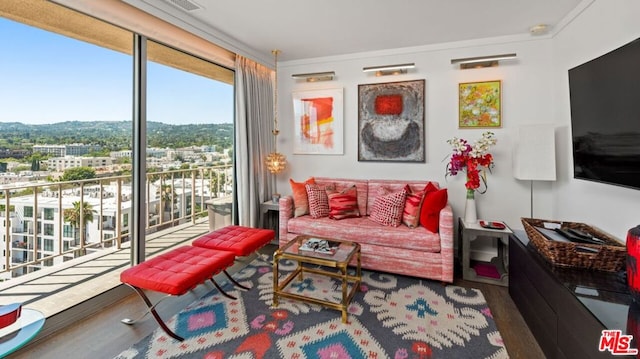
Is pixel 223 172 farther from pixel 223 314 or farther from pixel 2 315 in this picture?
pixel 2 315

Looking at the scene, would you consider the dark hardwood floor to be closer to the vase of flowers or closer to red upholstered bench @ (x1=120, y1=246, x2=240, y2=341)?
red upholstered bench @ (x1=120, y1=246, x2=240, y2=341)

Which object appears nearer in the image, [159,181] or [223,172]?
[159,181]

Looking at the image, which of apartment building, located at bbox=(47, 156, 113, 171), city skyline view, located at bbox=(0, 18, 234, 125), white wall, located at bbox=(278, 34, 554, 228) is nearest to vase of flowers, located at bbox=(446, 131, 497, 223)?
white wall, located at bbox=(278, 34, 554, 228)

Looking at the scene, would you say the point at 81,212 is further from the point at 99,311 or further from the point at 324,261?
the point at 324,261

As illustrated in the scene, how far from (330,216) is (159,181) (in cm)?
223

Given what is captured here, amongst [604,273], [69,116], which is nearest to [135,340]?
[69,116]

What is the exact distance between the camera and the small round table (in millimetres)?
1247

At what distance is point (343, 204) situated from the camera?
10.7 ft

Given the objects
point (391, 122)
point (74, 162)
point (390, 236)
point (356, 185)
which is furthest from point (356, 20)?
point (74, 162)

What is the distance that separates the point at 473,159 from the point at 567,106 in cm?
93

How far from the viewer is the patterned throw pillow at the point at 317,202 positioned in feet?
10.8

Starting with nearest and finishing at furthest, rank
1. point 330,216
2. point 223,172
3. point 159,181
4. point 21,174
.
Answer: point 21,174, point 330,216, point 159,181, point 223,172

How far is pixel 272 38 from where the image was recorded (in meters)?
3.27

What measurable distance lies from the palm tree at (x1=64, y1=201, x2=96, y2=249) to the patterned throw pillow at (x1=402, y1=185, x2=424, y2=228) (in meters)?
3.31
